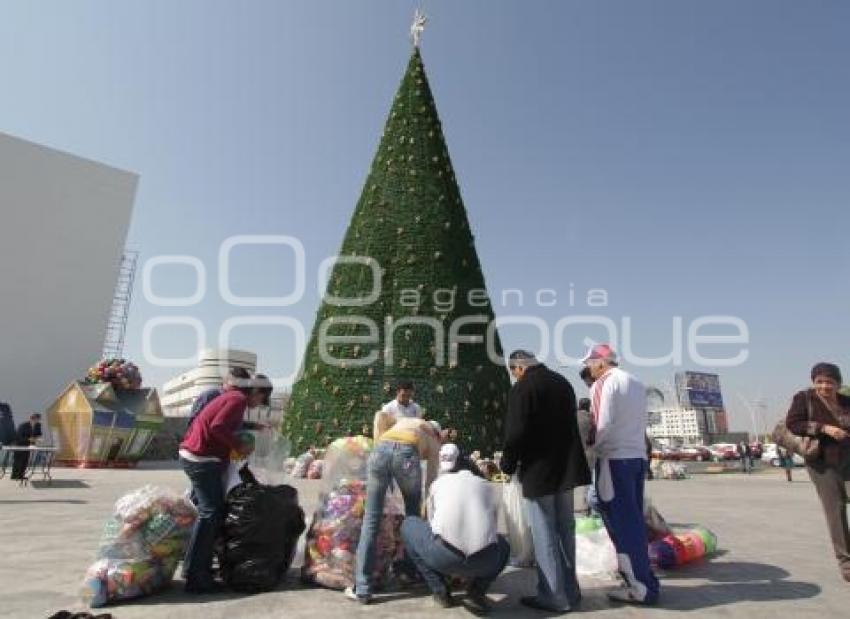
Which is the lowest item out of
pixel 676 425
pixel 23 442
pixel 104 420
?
pixel 23 442

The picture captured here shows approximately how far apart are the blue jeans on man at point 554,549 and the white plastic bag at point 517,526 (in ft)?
2.41

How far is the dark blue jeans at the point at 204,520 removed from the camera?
12.7ft

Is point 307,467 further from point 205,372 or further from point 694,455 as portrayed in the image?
point 205,372

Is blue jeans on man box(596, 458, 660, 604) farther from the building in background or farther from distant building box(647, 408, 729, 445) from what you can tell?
distant building box(647, 408, 729, 445)

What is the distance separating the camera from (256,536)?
3.93 metres

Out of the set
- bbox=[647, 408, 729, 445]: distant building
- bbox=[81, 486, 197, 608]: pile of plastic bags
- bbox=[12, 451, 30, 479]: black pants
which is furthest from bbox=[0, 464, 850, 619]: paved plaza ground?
bbox=[647, 408, 729, 445]: distant building

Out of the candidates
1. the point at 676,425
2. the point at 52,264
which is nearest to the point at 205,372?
the point at 52,264

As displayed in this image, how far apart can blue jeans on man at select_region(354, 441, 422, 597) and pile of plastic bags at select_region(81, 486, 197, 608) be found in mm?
1294

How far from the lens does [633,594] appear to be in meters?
3.78

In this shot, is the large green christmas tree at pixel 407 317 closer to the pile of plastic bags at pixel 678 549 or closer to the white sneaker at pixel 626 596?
the pile of plastic bags at pixel 678 549

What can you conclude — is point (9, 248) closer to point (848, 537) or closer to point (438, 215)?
point (438, 215)

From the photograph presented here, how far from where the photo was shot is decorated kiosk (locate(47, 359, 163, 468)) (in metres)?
17.5

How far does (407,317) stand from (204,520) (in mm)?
8993

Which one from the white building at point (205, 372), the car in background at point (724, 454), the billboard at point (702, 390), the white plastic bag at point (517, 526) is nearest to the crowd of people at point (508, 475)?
the white plastic bag at point (517, 526)
